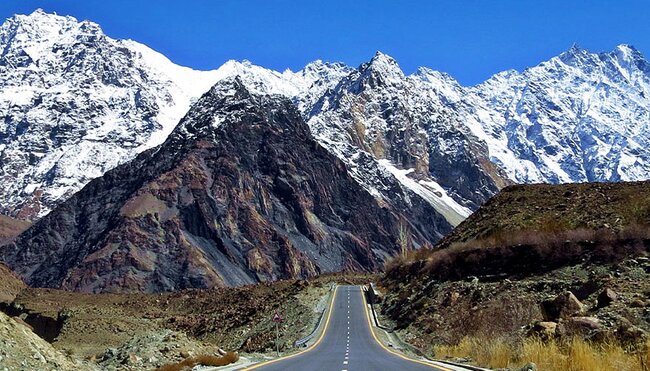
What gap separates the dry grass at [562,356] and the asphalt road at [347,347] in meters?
2.35

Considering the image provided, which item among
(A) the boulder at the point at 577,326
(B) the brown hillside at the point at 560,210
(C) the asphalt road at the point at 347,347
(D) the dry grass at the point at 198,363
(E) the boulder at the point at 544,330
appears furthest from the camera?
(B) the brown hillside at the point at 560,210

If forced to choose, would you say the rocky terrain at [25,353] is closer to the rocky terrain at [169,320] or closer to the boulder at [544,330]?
the rocky terrain at [169,320]

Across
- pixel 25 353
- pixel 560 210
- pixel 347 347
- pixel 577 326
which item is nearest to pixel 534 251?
pixel 560 210

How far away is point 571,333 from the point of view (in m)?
25.0

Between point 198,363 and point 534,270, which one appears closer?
point 198,363

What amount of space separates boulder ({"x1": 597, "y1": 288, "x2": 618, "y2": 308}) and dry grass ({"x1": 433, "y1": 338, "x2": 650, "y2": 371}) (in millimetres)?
9634

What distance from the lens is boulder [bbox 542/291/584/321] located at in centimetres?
3353

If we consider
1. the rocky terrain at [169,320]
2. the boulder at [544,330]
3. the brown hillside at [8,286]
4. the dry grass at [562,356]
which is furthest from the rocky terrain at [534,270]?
the brown hillside at [8,286]

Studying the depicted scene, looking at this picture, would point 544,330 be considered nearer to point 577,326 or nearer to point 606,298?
point 577,326

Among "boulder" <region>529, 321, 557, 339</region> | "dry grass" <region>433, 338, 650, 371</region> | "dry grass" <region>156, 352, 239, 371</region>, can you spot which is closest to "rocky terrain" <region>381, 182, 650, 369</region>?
"boulder" <region>529, 321, 557, 339</region>

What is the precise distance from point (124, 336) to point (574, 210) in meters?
50.3

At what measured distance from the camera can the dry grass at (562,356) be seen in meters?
18.6

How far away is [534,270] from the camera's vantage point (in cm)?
5462

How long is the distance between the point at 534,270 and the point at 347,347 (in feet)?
49.2
